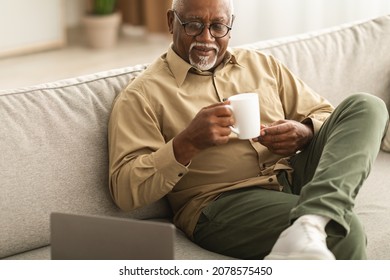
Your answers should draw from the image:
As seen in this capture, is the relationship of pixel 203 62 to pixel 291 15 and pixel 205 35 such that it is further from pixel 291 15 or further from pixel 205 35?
pixel 291 15

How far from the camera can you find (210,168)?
2166 millimetres

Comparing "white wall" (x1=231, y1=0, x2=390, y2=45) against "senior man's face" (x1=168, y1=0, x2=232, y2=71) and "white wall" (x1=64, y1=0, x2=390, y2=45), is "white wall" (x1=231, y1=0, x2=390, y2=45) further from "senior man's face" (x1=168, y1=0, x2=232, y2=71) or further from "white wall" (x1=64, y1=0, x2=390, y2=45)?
"senior man's face" (x1=168, y1=0, x2=232, y2=71)

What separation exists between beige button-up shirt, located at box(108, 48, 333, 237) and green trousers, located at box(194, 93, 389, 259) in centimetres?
5

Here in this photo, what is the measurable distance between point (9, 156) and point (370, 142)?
2.99ft

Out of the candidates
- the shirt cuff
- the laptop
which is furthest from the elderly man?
the laptop

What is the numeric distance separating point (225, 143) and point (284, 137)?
0.55 feet

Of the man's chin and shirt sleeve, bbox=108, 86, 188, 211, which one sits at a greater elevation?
the man's chin

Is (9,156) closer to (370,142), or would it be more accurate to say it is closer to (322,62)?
(370,142)

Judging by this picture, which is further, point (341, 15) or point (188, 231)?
point (341, 15)

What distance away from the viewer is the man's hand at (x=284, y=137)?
2.14 m

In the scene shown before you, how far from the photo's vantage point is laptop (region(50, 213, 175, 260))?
1.49 metres
